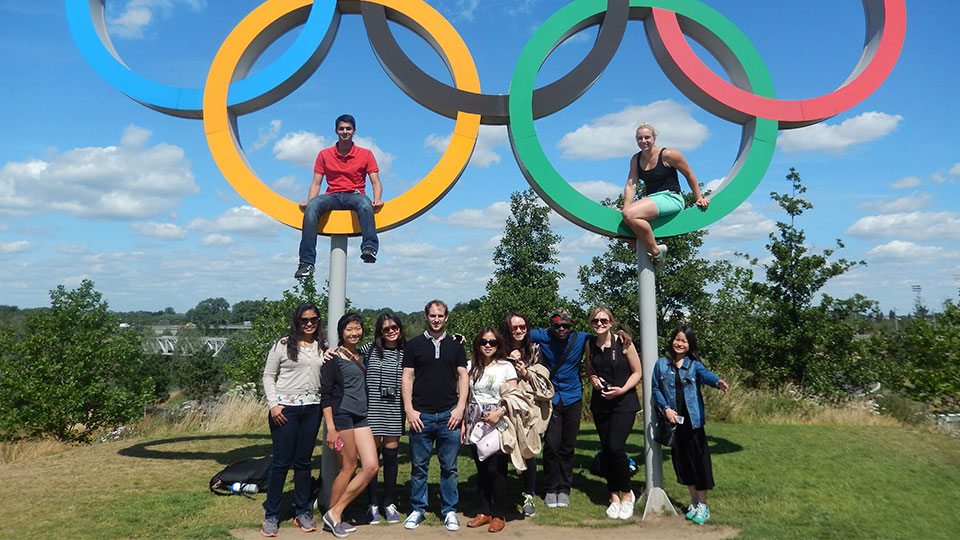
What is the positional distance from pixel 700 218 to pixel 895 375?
11608 mm

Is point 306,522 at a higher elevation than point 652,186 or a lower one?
lower

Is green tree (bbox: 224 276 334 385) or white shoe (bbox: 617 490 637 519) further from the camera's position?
green tree (bbox: 224 276 334 385)

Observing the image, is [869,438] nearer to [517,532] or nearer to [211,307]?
[517,532]

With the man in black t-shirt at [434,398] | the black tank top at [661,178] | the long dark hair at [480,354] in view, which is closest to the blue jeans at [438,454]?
the man in black t-shirt at [434,398]

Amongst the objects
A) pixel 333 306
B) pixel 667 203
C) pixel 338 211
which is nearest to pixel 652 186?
pixel 667 203

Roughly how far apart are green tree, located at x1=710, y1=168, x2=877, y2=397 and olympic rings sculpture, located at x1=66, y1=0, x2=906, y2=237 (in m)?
8.21

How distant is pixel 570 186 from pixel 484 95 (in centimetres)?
127

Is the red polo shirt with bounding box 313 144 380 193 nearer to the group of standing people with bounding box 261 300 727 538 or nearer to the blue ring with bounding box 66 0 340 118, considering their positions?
the blue ring with bounding box 66 0 340 118

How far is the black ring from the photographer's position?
542 cm

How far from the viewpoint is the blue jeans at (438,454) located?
4.28 m

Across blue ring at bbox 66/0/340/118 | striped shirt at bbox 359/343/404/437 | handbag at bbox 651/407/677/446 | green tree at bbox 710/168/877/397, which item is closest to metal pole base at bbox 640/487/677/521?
handbag at bbox 651/407/677/446

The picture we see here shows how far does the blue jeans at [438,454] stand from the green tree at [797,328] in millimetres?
10697

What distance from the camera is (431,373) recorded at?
4.29 meters

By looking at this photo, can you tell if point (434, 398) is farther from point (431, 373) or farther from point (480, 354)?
point (480, 354)
